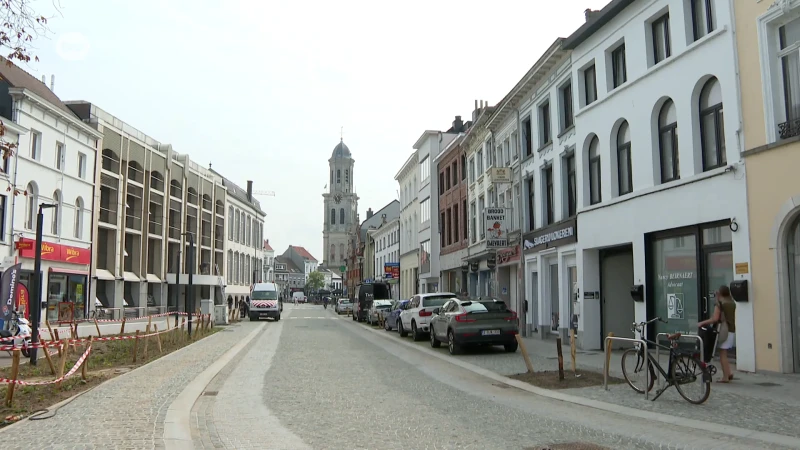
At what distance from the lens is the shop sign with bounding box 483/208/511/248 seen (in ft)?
86.3

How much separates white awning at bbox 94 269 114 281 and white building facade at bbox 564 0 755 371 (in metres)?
34.7

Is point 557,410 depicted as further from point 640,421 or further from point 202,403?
point 202,403

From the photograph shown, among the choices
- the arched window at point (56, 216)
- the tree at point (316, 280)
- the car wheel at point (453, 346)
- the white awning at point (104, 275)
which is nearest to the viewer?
the car wheel at point (453, 346)

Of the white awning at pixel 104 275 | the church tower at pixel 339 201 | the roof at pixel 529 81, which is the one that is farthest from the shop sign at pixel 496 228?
the church tower at pixel 339 201

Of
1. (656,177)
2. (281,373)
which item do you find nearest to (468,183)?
(656,177)

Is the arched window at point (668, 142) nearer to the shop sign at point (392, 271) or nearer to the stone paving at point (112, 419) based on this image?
the stone paving at point (112, 419)

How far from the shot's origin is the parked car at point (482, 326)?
18.1 m

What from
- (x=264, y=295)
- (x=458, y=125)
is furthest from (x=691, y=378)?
(x=458, y=125)

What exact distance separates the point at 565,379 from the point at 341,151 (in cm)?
Answer: 13624

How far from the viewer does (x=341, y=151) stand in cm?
14625

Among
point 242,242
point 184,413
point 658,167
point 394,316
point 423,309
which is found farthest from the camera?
point 242,242

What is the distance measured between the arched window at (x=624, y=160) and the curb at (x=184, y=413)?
11.8m

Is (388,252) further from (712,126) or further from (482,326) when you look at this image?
(712,126)

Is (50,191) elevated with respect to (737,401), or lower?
elevated
